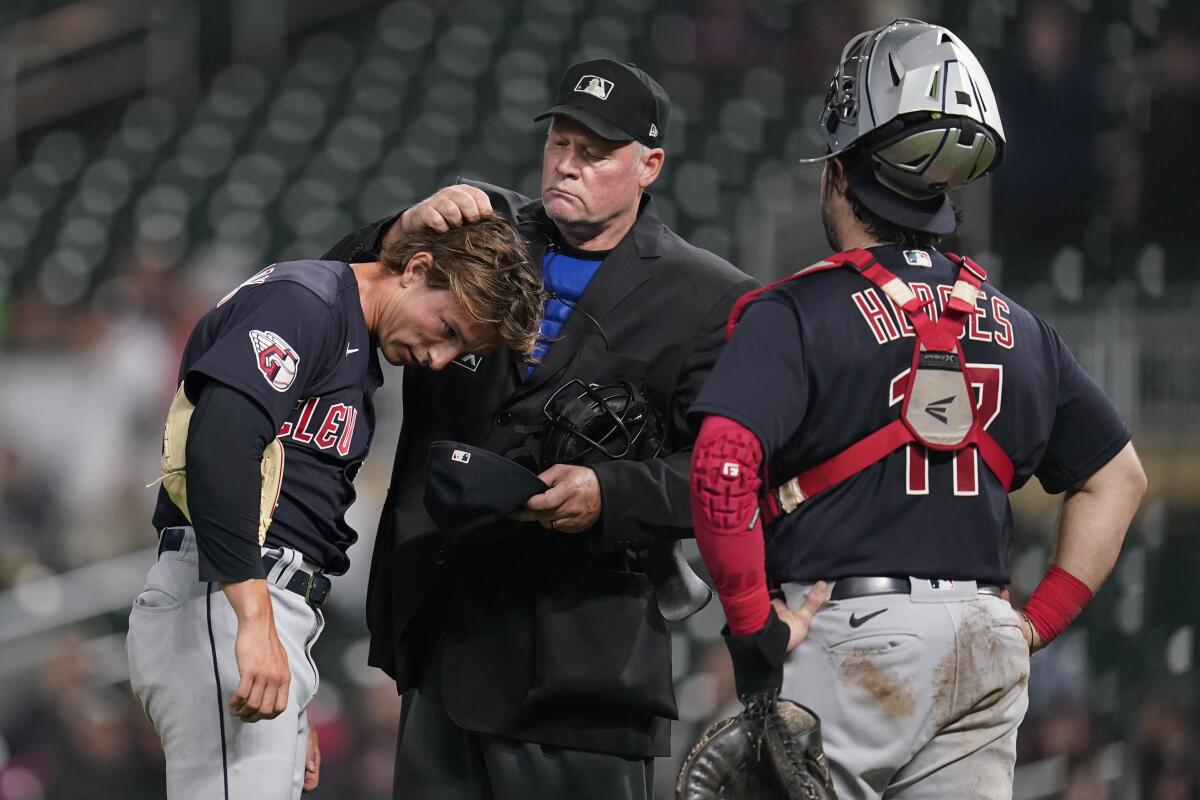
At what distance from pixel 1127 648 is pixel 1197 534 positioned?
16.2 inches

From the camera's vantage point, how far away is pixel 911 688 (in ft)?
6.20

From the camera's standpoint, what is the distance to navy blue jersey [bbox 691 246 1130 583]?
188 cm

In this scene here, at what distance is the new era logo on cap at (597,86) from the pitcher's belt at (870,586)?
3.30ft

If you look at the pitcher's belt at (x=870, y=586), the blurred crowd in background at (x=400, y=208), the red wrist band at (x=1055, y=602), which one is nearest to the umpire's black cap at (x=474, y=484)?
the pitcher's belt at (x=870, y=586)

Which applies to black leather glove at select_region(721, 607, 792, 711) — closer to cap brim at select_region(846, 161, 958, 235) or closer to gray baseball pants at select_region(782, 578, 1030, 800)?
gray baseball pants at select_region(782, 578, 1030, 800)

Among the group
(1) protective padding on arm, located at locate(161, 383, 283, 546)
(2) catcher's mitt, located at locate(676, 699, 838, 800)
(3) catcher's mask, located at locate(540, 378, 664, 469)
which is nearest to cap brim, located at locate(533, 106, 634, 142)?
(3) catcher's mask, located at locate(540, 378, 664, 469)

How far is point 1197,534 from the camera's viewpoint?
4.73 metres

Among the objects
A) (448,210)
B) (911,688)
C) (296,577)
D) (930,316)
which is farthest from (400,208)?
(911,688)

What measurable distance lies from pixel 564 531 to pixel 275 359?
0.55 meters

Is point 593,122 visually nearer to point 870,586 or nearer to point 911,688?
point 870,586

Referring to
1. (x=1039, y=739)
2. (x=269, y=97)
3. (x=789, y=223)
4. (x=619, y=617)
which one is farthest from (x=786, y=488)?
(x=269, y=97)

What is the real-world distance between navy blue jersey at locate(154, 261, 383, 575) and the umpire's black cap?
0.12 m

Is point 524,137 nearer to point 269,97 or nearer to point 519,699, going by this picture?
point 269,97

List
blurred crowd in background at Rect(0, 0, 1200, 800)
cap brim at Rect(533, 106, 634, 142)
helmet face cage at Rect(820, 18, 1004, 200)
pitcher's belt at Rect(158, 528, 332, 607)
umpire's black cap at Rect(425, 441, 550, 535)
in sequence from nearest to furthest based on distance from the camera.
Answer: helmet face cage at Rect(820, 18, 1004, 200), pitcher's belt at Rect(158, 528, 332, 607), umpire's black cap at Rect(425, 441, 550, 535), cap brim at Rect(533, 106, 634, 142), blurred crowd in background at Rect(0, 0, 1200, 800)
